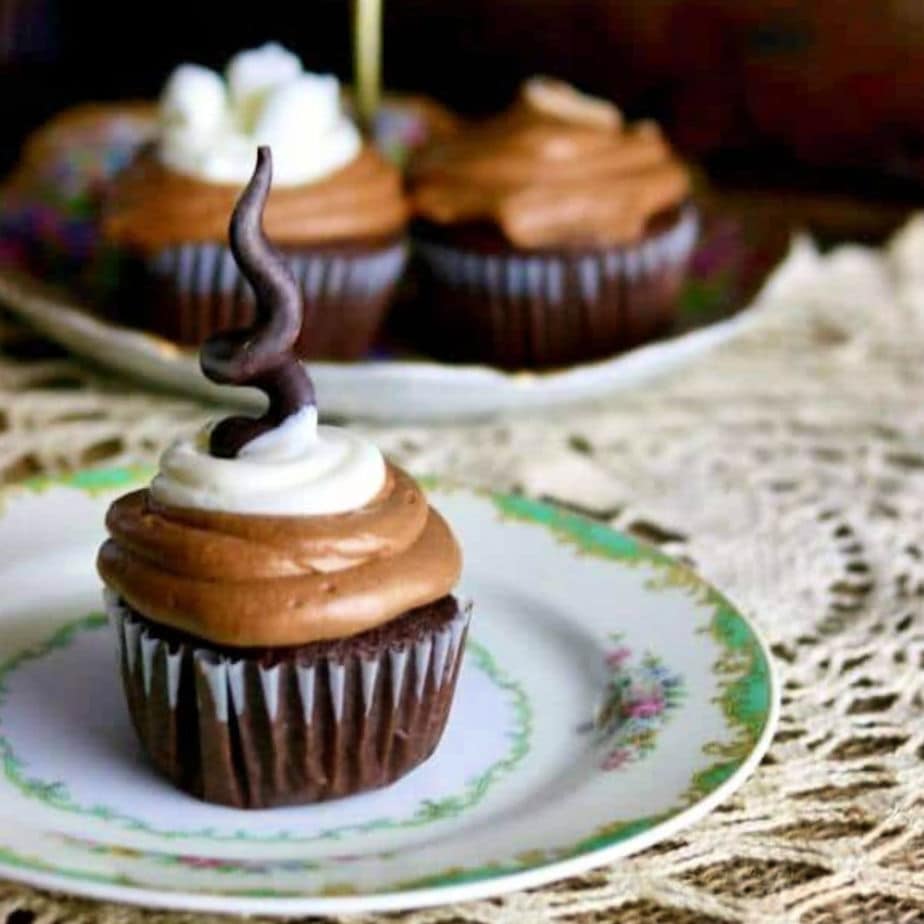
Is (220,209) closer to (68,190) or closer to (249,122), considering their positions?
(249,122)

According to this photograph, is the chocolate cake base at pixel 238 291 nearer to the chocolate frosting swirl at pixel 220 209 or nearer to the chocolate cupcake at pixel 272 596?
the chocolate frosting swirl at pixel 220 209

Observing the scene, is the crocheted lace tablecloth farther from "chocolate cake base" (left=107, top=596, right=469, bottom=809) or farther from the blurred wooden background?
the blurred wooden background

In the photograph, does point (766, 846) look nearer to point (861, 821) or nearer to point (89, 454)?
point (861, 821)

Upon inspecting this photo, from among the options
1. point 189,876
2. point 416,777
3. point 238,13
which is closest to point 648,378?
point 416,777

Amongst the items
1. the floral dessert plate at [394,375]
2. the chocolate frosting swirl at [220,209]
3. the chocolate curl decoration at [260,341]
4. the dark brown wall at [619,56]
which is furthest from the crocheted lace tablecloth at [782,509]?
the dark brown wall at [619,56]

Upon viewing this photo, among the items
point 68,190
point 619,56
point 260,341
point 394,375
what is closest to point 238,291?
point 394,375

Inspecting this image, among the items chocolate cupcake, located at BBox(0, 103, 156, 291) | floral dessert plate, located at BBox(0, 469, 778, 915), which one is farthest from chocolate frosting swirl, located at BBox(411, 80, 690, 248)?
floral dessert plate, located at BBox(0, 469, 778, 915)

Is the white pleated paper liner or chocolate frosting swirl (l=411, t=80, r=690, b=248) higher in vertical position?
chocolate frosting swirl (l=411, t=80, r=690, b=248)
